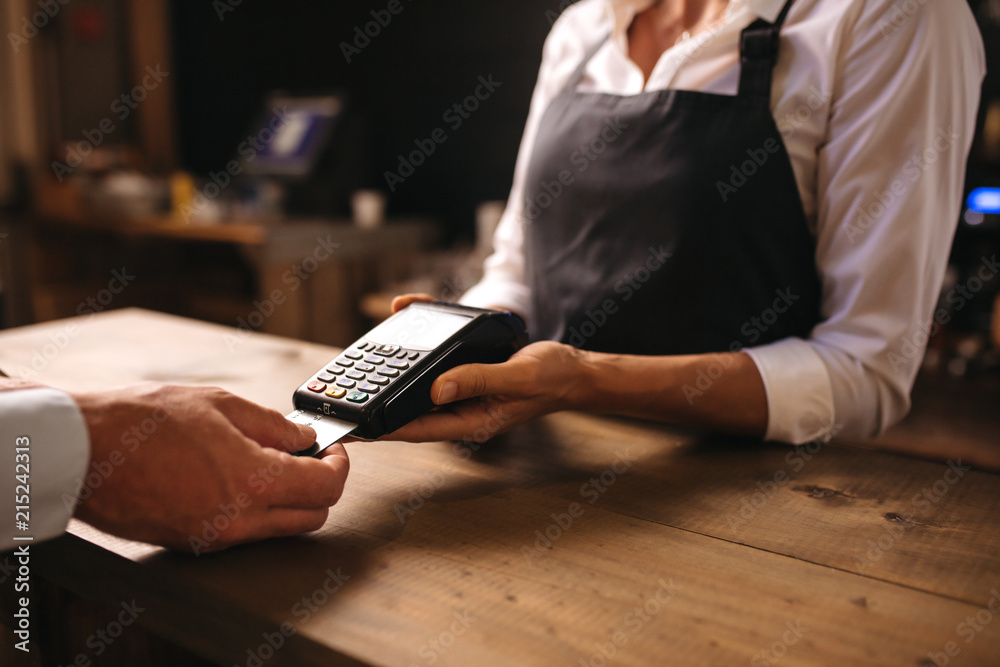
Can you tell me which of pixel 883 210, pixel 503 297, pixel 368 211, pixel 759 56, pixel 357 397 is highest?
pixel 759 56

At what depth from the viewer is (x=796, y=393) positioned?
869mm

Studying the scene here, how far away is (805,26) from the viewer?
93cm

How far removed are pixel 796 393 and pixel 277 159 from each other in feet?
9.18

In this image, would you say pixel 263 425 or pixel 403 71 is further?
pixel 403 71

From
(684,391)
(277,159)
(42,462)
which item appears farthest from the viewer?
(277,159)

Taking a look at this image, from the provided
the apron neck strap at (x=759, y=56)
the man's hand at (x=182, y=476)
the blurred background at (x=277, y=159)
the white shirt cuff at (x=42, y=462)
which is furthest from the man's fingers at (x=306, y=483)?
the blurred background at (x=277, y=159)

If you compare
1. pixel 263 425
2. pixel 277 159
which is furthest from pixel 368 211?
pixel 263 425

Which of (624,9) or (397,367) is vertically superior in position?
(624,9)

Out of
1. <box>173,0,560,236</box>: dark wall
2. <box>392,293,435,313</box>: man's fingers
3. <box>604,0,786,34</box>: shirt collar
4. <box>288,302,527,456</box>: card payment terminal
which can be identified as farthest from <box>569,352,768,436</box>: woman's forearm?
<box>173,0,560,236</box>: dark wall

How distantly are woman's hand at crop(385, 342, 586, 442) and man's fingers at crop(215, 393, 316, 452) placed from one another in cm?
9

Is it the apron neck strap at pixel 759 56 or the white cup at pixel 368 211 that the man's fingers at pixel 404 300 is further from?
the white cup at pixel 368 211

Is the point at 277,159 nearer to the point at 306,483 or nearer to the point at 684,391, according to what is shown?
the point at 684,391

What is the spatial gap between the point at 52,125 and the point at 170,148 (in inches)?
23.0

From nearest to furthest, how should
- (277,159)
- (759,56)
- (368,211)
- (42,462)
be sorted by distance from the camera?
(42,462) < (759,56) < (368,211) < (277,159)
